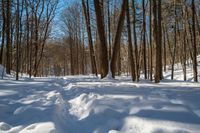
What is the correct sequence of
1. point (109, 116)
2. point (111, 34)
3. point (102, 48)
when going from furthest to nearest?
1. point (111, 34)
2. point (102, 48)
3. point (109, 116)

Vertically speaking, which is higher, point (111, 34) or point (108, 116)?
point (111, 34)

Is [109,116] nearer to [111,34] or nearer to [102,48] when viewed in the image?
[102,48]

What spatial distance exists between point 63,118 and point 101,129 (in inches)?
47.4

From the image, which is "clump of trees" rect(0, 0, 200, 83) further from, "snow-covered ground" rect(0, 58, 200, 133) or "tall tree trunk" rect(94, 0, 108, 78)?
"snow-covered ground" rect(0, 58, 200, 133)

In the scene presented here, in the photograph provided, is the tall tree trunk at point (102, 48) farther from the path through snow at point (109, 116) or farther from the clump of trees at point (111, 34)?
the path through snow at point (109, 116)

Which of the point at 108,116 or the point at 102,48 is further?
the point at 102,48

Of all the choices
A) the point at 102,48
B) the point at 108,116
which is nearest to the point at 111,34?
the point at 102,48

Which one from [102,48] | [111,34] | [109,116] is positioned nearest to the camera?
[109,116]

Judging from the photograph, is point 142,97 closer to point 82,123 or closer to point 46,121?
point 82,123

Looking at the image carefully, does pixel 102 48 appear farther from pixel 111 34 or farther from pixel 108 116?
pixel 111 34

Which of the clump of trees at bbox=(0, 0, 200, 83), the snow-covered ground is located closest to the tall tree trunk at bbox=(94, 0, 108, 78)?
the clump of trees at bbox=(0, 0, 200, 83)

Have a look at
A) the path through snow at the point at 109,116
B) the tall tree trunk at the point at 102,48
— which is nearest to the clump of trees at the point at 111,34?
the tall tree trunk at the point at 102,48

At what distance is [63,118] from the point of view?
18.9ft

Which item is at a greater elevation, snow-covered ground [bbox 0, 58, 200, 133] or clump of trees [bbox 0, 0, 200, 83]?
clump of trees [bbox 0, 0, 200, 83]
